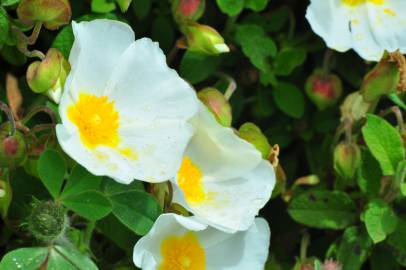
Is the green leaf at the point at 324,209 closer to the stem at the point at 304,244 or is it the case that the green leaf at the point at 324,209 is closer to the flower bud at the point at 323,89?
the stem at the point at 304,244

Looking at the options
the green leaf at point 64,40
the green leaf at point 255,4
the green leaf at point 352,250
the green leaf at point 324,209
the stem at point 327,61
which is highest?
the green leaf at point 255,4

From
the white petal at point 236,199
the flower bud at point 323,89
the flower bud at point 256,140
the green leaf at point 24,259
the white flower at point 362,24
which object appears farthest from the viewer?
the flower bud at point 323,89

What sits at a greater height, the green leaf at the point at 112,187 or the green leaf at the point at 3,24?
the green leaf at the point at 3,24

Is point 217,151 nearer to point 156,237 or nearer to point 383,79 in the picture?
point 156,237

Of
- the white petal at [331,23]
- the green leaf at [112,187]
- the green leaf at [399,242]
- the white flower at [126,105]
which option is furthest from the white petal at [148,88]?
the green leaf at [399,242]

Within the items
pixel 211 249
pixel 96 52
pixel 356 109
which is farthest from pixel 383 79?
pixel 96 52

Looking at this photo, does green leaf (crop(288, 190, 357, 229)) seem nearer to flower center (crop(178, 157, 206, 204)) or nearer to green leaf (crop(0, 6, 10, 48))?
flower center (crop(178, 157, 206, 204))

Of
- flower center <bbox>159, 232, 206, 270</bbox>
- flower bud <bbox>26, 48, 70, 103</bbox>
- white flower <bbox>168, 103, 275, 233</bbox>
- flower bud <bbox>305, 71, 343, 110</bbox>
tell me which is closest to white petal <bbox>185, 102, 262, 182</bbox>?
white flower <bbox>168, 103, 275, 233</bbox>

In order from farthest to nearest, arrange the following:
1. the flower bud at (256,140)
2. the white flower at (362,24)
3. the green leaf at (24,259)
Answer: the white flower at (362,24), the flower bud at (256,140), the green leaf at (24,259)
